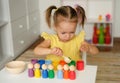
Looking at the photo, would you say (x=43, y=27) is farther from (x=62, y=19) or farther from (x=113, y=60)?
(x=62, y=19)

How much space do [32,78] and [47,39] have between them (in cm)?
44

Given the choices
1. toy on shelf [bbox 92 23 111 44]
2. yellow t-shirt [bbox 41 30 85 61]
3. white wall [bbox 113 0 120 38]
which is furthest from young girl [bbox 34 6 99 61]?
white wall [bbox 113 0 120 38]

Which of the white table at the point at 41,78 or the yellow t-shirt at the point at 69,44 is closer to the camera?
the white table at the point at 41,78

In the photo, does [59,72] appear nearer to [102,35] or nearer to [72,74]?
[72,74]

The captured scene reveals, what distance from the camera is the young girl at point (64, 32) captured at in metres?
1.13

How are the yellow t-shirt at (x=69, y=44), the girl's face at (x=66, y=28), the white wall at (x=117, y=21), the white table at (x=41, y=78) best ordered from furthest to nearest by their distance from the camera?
1. the white wall at (x=117, y=21)
2. the yellow t-shirt at (x=69, y=44)
3. the girl's face at (x=66, y=28)
4. the white table at (x=41, y=78)

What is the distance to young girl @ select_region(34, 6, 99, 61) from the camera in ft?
3.72

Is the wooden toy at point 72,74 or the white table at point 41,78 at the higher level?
the wooden toy at point 72,74

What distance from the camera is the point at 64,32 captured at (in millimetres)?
1162

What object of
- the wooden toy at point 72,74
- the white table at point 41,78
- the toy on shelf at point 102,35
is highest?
the toy on shelf at point 102,35

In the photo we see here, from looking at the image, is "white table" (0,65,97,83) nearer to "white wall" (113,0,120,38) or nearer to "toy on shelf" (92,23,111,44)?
"toy on shelf" (92,23,111,44)

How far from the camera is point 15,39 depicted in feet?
8.16

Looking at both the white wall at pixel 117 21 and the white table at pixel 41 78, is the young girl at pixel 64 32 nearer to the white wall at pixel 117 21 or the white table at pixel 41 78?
the white table at pixel 41 78

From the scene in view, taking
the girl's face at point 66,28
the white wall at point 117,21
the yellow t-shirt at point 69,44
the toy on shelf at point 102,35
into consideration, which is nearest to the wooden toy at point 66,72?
the girl's face at point 66,28
